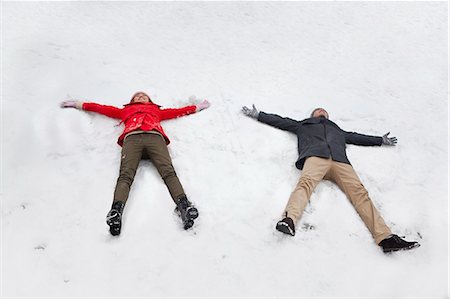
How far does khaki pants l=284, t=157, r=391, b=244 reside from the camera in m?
4.81

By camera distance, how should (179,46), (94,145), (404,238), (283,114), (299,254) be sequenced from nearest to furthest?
(299,254) → (404,238) → (94,145) → (283,114) → (179,46)

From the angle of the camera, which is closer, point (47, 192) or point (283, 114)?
point (47, 192)

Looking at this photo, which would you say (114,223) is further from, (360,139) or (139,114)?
(360,139)

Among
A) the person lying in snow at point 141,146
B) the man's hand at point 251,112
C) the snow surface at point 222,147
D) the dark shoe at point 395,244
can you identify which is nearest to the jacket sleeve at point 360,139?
the snow surface at point 222,147

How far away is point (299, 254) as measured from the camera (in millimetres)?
4535

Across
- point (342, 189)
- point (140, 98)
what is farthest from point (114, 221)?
point (342, 189)

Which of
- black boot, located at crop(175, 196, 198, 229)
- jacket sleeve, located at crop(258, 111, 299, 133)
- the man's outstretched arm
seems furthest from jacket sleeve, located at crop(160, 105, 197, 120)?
black boot, located at crop(175, 196, 198, 229)

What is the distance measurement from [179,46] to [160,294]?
5.38 m

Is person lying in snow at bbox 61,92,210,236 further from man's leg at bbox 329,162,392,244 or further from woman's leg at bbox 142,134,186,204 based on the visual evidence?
man's leg at bbox 329,162,392,244

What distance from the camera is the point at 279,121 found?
6270 mm

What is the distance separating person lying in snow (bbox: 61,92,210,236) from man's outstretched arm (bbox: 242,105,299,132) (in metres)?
0.91

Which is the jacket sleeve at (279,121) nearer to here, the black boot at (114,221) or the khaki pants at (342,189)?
the khaki pants at (342,189)

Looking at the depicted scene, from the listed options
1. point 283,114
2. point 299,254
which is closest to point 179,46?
point 283,114

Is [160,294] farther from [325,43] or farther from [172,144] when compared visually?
[325,43]
